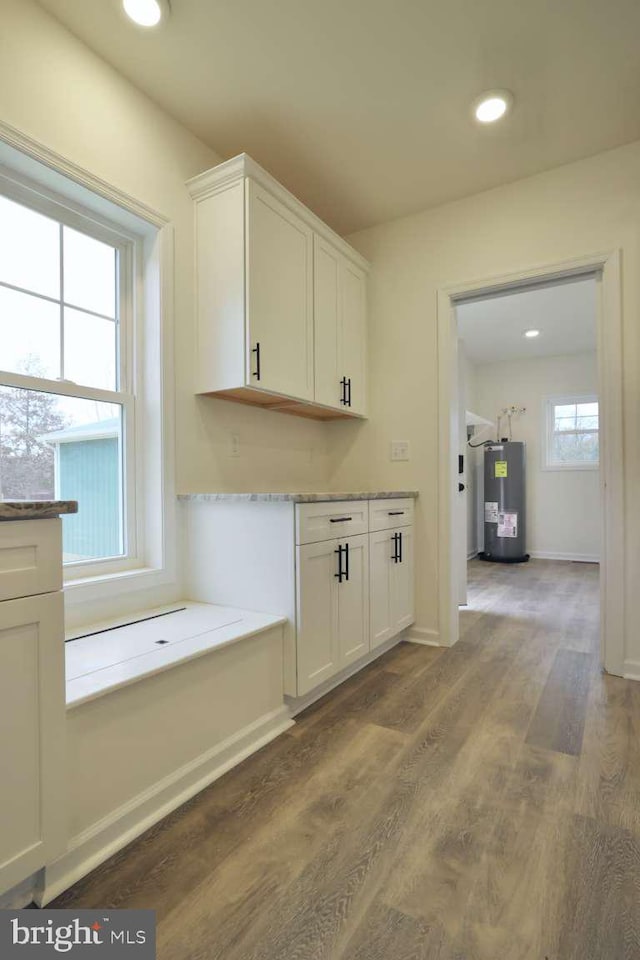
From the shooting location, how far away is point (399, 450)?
3016mm

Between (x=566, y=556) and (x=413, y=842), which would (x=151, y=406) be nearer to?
(x=413, y=842)

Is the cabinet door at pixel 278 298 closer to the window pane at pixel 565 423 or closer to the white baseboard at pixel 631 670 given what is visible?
the white baseboard at pixel 631 670

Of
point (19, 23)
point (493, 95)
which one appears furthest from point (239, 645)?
point (493, 95)

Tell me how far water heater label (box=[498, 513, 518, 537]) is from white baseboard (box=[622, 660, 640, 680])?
369cm

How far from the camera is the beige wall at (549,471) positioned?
6.05 meters

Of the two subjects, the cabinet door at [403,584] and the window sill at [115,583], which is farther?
the cabinet door at [403,584]

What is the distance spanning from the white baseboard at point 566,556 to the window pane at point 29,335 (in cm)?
606

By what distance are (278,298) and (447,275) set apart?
1.16 meters

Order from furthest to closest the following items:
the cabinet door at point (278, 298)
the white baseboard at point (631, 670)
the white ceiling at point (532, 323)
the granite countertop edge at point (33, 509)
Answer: the white ceiling at point (532, 323) → the white baseboard at point (631, 670) → the cabinet door at point (278, 298) → the granite countertop edge at point (33, 509)

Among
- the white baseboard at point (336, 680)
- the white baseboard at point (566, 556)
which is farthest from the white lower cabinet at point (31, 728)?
the white baseboard at point (566, 556)

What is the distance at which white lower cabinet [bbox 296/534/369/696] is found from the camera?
75.6 inches

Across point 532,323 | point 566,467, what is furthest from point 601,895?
point 566,467

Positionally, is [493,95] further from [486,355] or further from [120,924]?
[486,355]

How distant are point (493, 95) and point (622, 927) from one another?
2.87 meters
